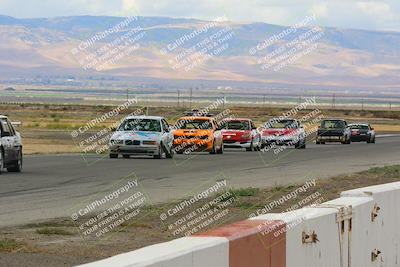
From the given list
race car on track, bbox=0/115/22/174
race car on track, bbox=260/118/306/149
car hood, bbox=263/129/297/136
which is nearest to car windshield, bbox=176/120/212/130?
race car on track, bbox=260/118/306/149

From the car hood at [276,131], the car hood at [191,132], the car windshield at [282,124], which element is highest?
the car hood at [191,132]

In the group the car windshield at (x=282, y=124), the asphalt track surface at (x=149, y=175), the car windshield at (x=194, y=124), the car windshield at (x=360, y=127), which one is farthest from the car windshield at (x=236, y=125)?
the car windshield at (x=360, y=127)

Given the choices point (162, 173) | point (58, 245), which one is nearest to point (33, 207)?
point (58, 245)

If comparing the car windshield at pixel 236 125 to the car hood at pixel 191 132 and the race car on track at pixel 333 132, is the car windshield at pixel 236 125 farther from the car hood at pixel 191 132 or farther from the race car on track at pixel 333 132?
the race car on track at pixel 333 132

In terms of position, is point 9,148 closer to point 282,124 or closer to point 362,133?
point 282,124

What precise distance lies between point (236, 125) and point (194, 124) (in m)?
5.41

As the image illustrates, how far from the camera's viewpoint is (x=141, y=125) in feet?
132

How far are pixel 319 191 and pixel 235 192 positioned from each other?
236cm

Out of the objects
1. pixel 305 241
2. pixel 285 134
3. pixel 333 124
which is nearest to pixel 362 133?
pixel 333 124

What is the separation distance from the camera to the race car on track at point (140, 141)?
38.9 meters

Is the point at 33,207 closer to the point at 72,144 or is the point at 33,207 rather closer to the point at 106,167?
the point at 106,167

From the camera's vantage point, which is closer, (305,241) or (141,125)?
(305,241)

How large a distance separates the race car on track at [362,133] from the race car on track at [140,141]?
91.9 ft

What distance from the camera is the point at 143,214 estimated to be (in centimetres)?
1862
